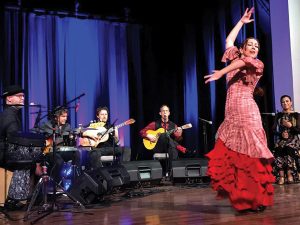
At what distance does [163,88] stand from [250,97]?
5454mm

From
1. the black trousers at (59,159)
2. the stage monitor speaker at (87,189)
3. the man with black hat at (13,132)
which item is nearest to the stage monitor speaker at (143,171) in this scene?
the black trousers at (59,159)

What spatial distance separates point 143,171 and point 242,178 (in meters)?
2.79

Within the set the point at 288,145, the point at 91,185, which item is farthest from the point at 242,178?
the point at 288,145

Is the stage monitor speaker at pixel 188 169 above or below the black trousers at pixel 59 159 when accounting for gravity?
below

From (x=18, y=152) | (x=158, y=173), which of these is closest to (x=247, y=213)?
(x=18, y=152)

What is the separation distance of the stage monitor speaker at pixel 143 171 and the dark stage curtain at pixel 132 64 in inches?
68.7

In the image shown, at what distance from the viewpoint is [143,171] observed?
600 cm

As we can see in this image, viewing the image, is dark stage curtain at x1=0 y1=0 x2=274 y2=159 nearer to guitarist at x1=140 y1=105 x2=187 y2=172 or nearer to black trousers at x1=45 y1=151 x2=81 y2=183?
guitarist at x1=140 y1=105 x2=187 y2=172

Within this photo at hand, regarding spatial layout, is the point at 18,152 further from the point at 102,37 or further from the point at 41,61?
the point at 102,37

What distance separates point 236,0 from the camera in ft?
26.1

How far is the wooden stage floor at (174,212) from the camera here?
317 cm

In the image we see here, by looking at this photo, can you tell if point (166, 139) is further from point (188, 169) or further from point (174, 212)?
point (174, 212)

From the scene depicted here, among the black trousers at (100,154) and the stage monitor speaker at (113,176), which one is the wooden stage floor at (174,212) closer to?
the stage monitor speaker at (113,176)

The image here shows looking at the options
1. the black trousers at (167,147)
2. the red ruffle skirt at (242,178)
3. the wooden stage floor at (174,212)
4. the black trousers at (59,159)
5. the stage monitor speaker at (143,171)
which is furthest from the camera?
the black trousers at (167,147)
